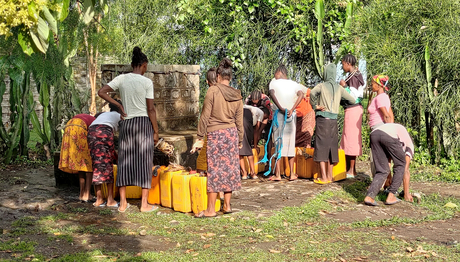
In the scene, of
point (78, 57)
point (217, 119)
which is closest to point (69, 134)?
point (217, 119)

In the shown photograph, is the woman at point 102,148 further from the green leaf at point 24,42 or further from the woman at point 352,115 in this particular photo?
the woman at point 352,115

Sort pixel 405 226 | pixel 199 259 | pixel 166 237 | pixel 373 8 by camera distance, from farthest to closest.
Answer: pixel 373 8, pixel 405 226, pixel 166 237, pixel 199 259

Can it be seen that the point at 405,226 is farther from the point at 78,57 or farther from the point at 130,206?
the point at 78,57

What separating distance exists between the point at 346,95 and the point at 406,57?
7.52 ft

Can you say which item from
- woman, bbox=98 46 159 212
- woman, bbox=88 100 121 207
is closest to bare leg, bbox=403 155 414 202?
woman, bbox=98 46 159 212

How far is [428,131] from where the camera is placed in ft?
33.3

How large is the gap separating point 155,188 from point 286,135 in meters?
2.55

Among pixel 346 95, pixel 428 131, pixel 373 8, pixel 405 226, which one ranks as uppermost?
pixel 373 8

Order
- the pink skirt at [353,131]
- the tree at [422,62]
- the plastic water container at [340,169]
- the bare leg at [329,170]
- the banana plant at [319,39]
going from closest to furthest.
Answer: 1. the bare leg at [329,170]
2. the plastic water container at [340,169]
3. the pink skirt at [353,131]
4. the tree at [422,62]
5. the banana plant at [319,39]

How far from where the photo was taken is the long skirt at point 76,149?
718 centimetres

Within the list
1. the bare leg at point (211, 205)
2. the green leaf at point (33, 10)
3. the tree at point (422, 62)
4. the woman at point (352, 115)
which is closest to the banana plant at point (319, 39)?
the tree at point (422, 62)

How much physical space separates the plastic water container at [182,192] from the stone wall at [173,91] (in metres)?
3.04

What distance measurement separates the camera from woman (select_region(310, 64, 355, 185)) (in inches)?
331

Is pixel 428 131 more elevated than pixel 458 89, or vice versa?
Result: pixel 458 89
